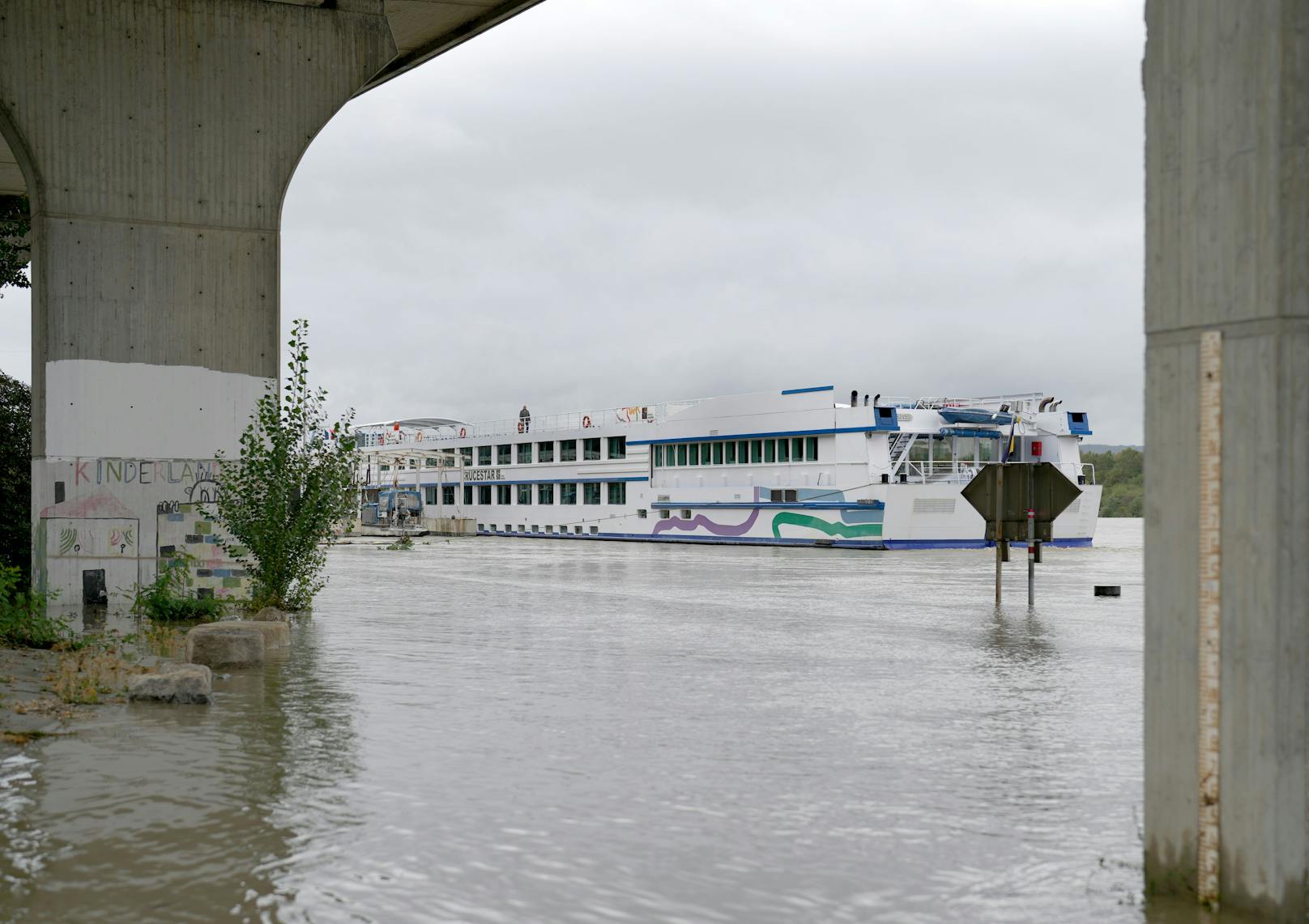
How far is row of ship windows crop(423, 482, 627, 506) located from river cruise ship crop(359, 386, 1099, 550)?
0.39 ft

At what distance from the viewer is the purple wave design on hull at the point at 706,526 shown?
5562cm

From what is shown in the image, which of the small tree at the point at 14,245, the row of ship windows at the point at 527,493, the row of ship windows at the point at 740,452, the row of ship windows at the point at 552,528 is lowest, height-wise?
the row of ship windows at the point at 552,528

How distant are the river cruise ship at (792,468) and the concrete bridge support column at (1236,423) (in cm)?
3990

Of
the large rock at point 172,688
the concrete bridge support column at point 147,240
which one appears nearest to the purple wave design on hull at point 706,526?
the concrete bridge support column at point 147,240

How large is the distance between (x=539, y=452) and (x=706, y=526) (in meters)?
16.4

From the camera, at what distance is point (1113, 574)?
1262 inches

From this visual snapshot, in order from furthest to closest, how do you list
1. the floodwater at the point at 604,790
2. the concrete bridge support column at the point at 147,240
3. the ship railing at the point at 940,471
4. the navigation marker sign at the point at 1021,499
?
the ship railing at the point at 940,471
the navigation marker sign at the point at 1021,499
the concrete bridge support column at the point at 147,240
the floodwater at the point at 604,790

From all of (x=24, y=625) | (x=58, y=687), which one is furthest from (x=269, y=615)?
(x=58, y=687)

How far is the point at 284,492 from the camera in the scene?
16.3 meters

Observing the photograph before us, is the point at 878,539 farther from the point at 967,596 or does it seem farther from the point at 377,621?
the point at 377,621

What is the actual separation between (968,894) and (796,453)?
4822cm

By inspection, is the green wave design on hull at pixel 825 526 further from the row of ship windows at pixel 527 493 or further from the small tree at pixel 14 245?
the small tree at pixel 14 245

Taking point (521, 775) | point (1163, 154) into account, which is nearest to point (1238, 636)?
point (1163, 154)

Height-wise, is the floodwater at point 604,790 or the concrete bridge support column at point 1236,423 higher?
the concrete bridge support column at point 1236,423
